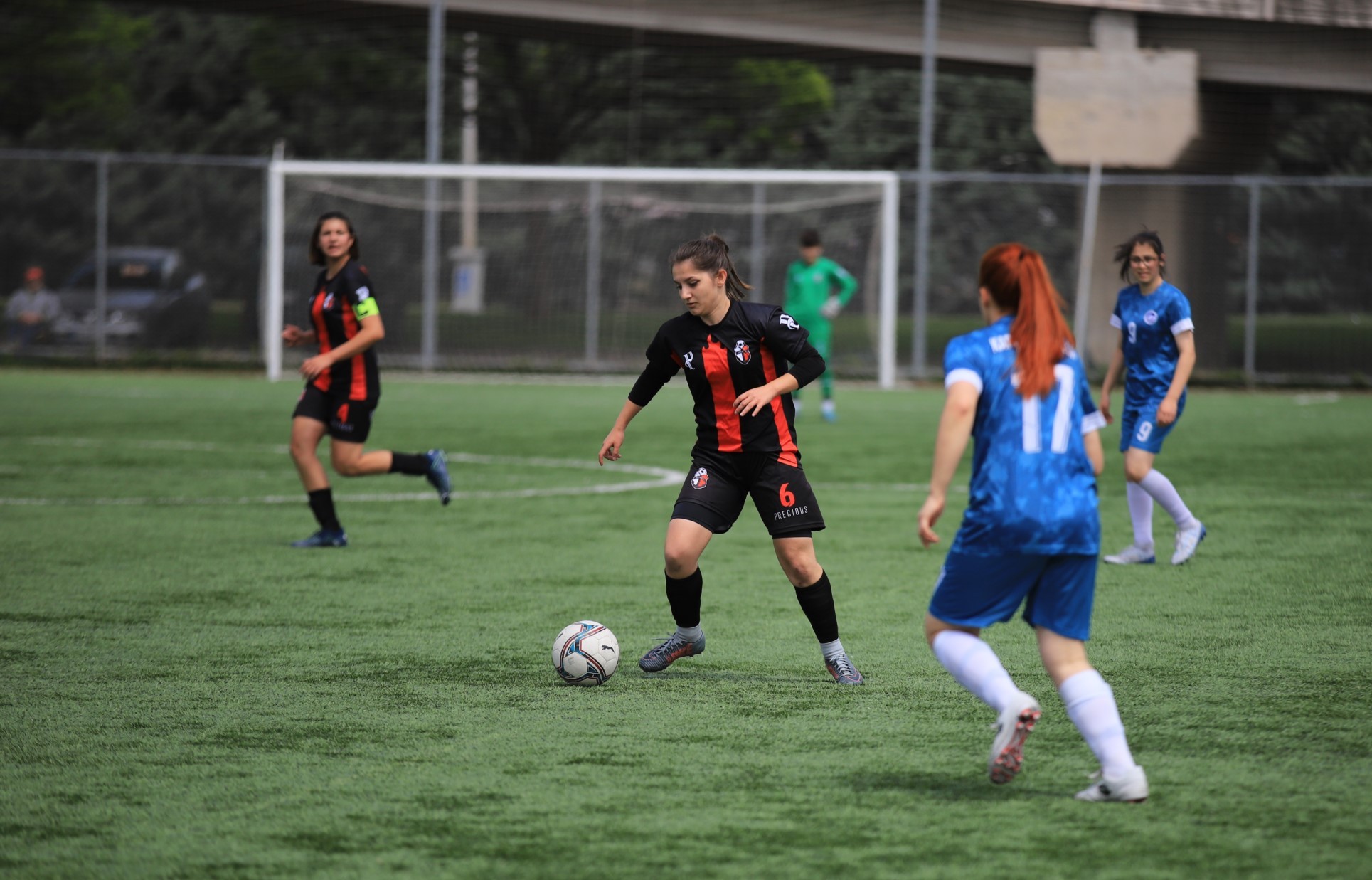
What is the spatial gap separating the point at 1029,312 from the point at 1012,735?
108 centimetres

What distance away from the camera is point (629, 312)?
24203mm

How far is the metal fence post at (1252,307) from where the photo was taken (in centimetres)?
2138

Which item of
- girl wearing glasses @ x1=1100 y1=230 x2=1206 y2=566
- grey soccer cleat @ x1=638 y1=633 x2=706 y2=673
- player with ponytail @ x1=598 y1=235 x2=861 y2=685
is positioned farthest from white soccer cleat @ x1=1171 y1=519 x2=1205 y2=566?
grey soccer cleat @ x1=638 y1=633 x2=706 y2=673

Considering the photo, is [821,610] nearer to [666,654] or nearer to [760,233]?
[666,654]

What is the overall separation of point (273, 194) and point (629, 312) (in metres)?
5.69

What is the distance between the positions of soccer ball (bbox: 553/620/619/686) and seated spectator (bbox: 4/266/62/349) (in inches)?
788

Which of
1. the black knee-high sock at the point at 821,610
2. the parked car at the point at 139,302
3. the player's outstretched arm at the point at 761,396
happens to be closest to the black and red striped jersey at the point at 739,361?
the player's outstretched arm at the point at 761,396

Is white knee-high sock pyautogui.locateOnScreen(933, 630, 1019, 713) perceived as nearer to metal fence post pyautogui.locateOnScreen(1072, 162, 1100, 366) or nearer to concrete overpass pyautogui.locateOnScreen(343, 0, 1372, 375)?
metal fence post pyautogui.locateOnScreen(1072, 162, 1100, 366)

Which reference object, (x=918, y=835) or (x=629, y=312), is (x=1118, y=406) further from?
(x=918, y=835)

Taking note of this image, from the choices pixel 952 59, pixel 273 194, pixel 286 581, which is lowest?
pixel 286 581

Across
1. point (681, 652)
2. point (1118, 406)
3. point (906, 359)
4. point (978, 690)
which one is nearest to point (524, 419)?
point (1118, 406)

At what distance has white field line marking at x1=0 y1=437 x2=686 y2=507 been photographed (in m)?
10.4

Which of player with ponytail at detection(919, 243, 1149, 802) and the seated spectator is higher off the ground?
the seated spectator

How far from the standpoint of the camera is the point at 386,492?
11289mm
